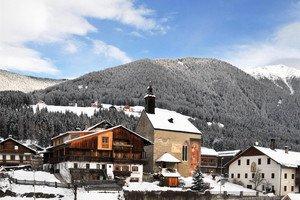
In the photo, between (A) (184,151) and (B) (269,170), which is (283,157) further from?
(A) (184,151)

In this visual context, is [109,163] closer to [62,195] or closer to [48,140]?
[62,195]

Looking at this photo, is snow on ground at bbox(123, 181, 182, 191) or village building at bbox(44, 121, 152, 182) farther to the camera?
village building at bbox(44, 121, 152, 182)

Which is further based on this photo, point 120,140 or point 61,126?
point 61,126

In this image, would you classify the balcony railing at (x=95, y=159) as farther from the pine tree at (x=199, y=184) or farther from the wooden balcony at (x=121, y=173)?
the pine tree at (x=199, y=184)

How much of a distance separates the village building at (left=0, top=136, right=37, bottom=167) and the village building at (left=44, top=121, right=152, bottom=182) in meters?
21.1

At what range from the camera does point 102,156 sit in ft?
285

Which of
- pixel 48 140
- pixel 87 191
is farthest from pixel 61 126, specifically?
pixel 87 191

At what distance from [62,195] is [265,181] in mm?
45826

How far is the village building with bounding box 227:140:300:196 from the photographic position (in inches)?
3819

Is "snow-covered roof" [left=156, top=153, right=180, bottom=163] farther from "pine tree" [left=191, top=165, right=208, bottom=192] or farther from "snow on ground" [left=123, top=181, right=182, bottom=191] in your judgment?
"pine tree" [left=191, top=165, right=208, bottom=192]

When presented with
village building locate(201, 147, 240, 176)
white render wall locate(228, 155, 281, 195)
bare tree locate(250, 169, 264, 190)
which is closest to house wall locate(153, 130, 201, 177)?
white render wall locate(228, 155, 281, 195)

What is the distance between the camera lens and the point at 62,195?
228 feet

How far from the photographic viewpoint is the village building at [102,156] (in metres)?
83.8

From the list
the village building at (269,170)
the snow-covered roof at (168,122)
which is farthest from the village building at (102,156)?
the village building at (269,170)
